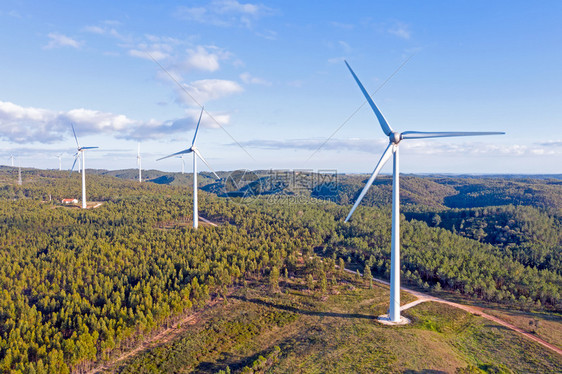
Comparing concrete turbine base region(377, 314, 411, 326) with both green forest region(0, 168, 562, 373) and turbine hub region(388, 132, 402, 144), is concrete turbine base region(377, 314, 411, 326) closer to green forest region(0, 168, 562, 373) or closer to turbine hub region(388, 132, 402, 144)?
green forest region(0, 168, 562, 373)

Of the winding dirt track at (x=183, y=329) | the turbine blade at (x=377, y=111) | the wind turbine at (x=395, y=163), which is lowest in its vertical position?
the winding dirt track at (x=183, y=329)

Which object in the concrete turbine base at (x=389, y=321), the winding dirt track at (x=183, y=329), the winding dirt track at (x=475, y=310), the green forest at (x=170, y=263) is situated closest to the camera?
the winding dirt track at (x=183, y=329)

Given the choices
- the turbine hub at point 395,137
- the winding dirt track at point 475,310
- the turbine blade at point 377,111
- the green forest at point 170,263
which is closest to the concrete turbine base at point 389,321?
the winding dirt track at point 475,310

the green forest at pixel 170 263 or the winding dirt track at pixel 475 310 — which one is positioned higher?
the green forest at pixel 170 263

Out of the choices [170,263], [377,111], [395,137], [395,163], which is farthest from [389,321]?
[170,263]

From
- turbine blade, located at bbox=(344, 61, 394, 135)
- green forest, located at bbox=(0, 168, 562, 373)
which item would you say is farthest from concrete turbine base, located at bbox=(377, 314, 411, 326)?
turbine blade, located at bbox=(344, 61, 394, 135)

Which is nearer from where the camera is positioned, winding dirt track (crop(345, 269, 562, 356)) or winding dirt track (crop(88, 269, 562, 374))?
winding dirt track (crop(88, 269, 562, 374))

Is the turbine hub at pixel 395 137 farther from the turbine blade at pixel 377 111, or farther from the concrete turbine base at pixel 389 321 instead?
the concrete turbine base at pixel 389 321

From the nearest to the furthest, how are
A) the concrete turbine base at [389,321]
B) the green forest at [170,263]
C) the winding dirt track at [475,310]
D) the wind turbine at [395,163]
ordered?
1. the wind turbine at [395,163]
2. the green forest at [170,263]
3. the winding dirt track at [475,310]
4. the concrete turbine base at [389,321]
